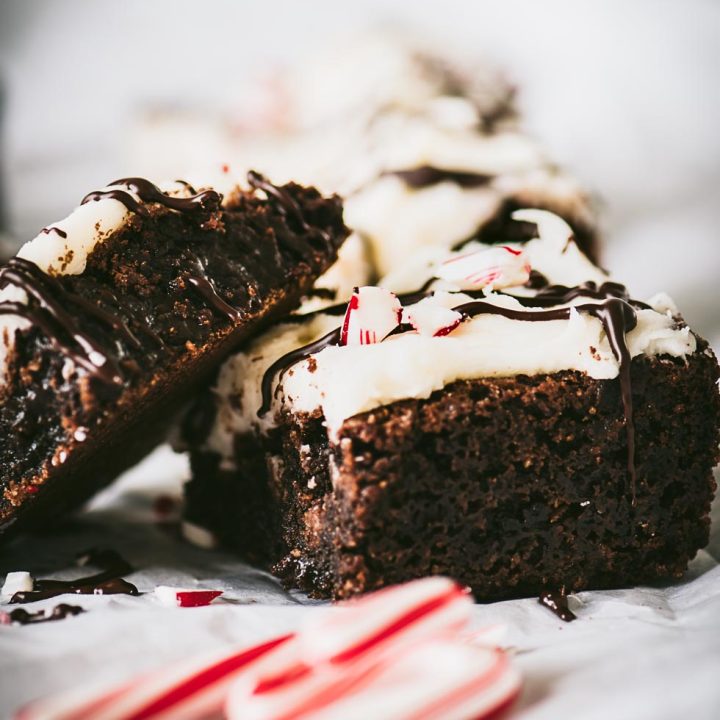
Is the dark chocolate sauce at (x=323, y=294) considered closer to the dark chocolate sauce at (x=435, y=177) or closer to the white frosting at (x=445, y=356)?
the white frosting at (x=445, y=356)

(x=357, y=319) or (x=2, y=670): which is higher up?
(x=357, y=319)

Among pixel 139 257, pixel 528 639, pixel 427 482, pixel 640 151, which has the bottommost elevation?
A: pixel 528 639

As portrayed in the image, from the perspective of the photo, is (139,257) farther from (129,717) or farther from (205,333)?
(129,717)

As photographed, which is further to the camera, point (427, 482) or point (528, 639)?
point (427, 482)

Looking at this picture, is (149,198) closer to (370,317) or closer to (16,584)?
(370,317)

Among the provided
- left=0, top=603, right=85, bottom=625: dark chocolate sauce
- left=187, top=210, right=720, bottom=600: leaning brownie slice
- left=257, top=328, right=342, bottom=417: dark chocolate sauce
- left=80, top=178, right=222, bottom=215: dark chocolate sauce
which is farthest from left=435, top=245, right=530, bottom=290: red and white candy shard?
left=0, top=603, right=85, bottom=625: dark chocolate sauce

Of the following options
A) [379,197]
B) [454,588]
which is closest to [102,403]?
[454,588]

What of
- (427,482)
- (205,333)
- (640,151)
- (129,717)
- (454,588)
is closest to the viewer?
(129,717)

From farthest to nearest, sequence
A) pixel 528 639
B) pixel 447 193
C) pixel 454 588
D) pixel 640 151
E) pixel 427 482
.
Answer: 1. pixel 640 151
2. pixel 447 193
3. pixel 427 482
4. pixel 528 639
5. pixel 454 588
